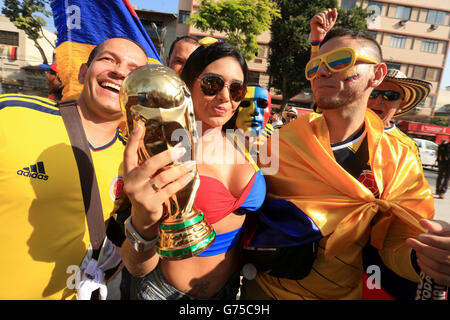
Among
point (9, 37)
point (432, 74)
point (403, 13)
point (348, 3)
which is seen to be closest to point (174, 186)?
point (348, 3)

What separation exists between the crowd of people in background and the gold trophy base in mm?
185

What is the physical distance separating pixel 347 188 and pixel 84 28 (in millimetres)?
2019

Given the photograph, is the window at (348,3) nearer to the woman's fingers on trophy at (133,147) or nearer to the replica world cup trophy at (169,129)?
the replica world cup trophy at (169,129)

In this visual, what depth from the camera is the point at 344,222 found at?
1.37 m

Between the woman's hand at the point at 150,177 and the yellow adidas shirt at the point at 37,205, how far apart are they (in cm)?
65

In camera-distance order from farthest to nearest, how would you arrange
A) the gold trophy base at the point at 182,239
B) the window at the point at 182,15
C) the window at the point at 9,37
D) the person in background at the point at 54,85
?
the window at the point at 182,15
the window at the point at 9,37
the person in background at the point at 54,85
the gold trophy base at the point at 182,239

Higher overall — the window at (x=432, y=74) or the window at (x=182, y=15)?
the window at (x=182, y=15)

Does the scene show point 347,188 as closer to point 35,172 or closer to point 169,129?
point 169,129

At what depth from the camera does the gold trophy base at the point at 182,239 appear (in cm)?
91

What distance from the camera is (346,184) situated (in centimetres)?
139

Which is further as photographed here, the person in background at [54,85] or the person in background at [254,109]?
the person in background at [54,85]

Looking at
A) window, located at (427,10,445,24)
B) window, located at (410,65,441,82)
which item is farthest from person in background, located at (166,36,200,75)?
window, located at (427,10,445,24)

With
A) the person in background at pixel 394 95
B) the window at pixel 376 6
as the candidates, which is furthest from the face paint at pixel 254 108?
the window at pixel 376 6

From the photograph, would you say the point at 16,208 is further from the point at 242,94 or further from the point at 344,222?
the point at 344,222
